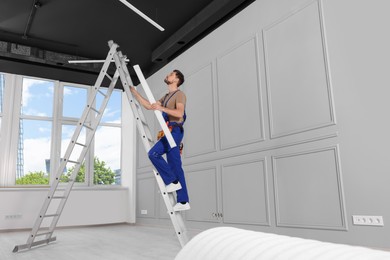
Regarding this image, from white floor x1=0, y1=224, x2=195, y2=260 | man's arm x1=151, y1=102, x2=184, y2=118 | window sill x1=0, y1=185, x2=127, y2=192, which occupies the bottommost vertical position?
white floor x1=0, y1=224, x2=195, y2=260

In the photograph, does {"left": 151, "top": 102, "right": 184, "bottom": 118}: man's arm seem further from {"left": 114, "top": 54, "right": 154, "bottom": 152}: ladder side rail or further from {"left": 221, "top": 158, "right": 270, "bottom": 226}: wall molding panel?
{"left": 221, "top": 158, "right": 270, "bottom": 226}: wall molding panel

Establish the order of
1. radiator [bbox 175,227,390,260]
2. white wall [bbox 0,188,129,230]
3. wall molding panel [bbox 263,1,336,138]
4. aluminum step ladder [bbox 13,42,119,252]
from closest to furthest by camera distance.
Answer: radiator [bbox 175,227,390,260] → wall molding panel [bbox 263,1,336,138] → aluminum step ladder [bbox 13,42,119,252] → white wall [bbox 0,188,129,230]

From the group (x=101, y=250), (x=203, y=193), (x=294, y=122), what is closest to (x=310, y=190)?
(x=294, y=122)

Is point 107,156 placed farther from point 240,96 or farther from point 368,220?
point 368,220

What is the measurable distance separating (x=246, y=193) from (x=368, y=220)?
1.60m

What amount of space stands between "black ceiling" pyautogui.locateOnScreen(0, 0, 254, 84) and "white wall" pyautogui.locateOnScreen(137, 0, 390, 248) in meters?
0.41

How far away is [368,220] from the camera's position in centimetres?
283

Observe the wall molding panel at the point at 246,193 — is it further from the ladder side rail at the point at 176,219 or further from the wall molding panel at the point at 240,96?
the ladder side rail at the point at 176,219

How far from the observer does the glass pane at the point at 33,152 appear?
21.1ft

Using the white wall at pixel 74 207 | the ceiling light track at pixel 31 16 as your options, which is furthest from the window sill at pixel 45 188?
the ceiling light track at pixel 31 16

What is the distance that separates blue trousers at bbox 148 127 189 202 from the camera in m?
2.73

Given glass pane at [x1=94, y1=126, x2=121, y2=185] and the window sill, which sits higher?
glass pane at [x1=94, y1=126, x2=121, y2=185]

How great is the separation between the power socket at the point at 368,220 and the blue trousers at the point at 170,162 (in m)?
1.55

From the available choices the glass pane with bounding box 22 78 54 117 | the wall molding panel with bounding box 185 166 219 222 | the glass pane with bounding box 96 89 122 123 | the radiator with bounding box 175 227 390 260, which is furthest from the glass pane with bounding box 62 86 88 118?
the radiator with bounding box 175 227 390 260
